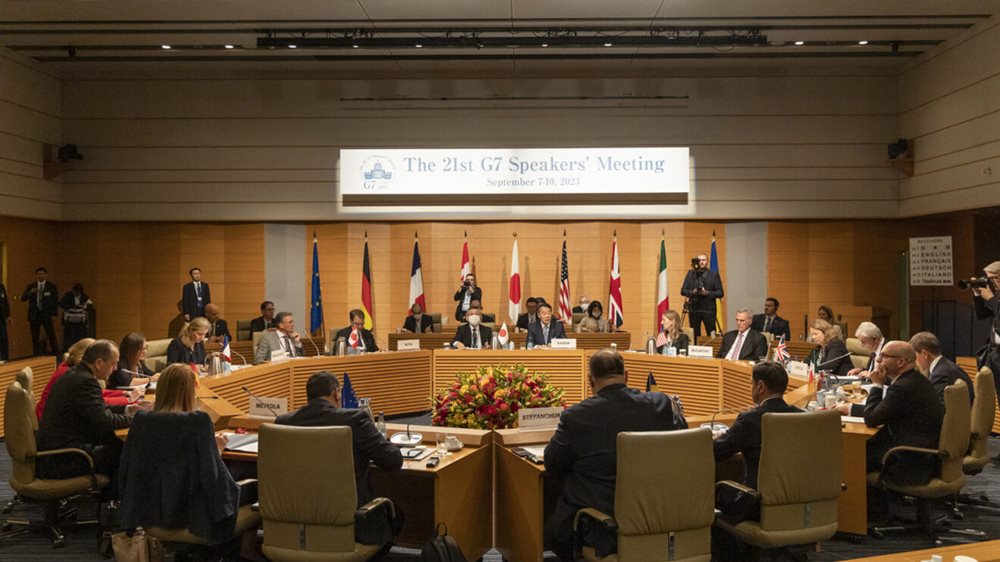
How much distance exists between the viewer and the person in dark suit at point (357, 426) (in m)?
→ 3.36

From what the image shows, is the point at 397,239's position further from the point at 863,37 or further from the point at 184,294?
the point at 863,37

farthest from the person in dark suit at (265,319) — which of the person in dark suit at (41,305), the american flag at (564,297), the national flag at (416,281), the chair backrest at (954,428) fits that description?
the chair backrest at (954,428)

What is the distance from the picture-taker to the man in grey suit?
7.69 metres

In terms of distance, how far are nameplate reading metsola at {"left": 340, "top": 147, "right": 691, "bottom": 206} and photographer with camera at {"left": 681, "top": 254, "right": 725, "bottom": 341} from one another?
57.8 inches

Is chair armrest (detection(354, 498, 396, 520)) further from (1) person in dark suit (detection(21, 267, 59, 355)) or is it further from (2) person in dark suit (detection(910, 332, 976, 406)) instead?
(1) person in dark suit (detection(21, 267, 59, 355))

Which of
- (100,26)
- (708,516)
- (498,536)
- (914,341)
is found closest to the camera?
(708,516)

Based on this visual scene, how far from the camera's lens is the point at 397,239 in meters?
11.9

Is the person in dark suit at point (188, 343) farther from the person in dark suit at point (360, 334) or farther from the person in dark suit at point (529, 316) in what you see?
the person in dark suit at point (529, 316)

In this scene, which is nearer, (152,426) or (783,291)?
(152,426)

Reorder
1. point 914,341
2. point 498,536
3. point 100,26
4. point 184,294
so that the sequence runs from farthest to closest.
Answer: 1. point 184,294
2. point 100,26
3. point 914,341
4. point 498,536

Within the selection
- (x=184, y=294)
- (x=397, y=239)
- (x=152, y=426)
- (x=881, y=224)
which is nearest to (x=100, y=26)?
(x=184, y=294)

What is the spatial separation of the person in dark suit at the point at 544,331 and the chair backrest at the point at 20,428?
5.43 meters

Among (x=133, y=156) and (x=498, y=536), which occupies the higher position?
(x=133, y=156)

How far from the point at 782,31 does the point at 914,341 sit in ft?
18.9
